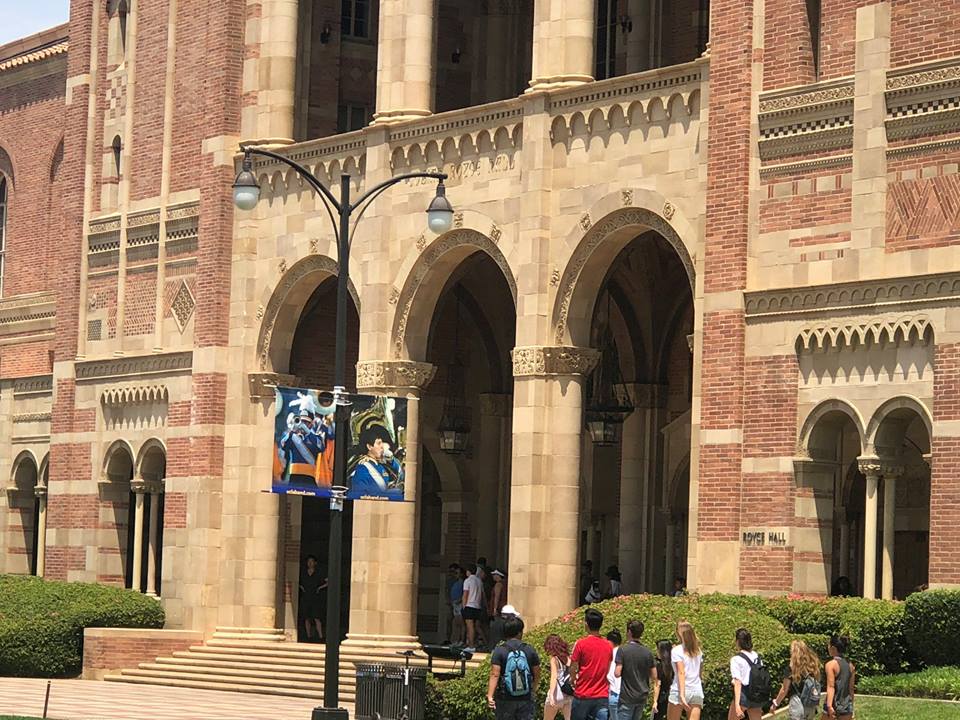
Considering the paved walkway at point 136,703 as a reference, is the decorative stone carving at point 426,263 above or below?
above

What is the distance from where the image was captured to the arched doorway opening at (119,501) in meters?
42.2

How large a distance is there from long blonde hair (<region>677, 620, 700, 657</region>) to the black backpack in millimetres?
599

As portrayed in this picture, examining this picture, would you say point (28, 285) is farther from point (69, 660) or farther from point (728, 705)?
point (728, 705)

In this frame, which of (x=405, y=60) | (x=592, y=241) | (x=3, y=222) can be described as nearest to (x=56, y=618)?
(x=405, y=60)

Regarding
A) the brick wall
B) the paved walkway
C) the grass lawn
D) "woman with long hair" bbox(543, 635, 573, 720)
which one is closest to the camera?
"woman with long hair" bbox(543, 635, 573, 720)

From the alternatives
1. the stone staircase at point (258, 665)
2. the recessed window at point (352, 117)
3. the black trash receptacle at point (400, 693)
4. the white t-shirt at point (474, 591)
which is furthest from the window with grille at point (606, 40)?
the black trash receptacle at point (400, 693)

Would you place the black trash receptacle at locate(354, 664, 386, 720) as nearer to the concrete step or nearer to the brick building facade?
the brick building facade

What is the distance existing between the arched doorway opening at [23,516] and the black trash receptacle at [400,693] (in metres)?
23.9

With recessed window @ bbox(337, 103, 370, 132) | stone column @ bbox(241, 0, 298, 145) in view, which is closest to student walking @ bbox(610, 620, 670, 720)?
stone column @ bbox(241, 0, 298, 145)

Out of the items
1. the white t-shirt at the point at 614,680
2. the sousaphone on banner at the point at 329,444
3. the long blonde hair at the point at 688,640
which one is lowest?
the white t-shirt at the point at 614,680

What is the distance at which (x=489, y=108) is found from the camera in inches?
1363

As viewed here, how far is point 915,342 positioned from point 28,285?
2913cm

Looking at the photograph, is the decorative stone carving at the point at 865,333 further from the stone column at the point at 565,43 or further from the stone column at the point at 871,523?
the stone column at the point at 565,43

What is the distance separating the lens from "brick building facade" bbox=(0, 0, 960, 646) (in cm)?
2847
